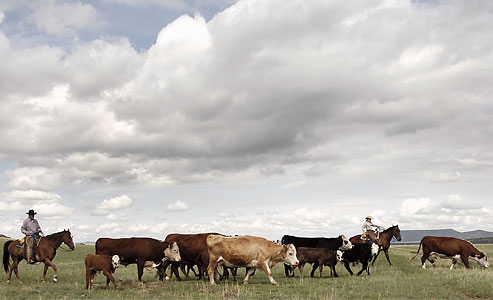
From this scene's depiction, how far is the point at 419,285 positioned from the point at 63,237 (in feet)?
54.4

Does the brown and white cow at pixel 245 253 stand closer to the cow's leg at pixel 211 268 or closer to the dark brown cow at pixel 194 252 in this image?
the cow's leg at pixel 211 268

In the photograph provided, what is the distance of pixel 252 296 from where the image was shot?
14453mm

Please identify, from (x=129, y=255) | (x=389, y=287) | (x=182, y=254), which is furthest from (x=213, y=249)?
(x=389, y=287)

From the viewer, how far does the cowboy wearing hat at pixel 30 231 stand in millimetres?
20820

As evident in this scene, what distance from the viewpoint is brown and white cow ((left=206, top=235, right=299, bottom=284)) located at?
683 inches

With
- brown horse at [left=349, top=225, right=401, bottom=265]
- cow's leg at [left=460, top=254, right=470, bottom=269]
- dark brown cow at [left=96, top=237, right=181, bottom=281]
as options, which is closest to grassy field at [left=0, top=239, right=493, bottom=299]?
dark brown cow at [left=96, top=237, right=181, bottom=281]

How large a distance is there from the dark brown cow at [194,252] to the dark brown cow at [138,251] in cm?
68

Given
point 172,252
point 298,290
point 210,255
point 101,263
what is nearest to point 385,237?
point 298,290

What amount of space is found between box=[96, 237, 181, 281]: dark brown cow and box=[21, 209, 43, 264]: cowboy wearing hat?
4.07 meters

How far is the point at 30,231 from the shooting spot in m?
21.1

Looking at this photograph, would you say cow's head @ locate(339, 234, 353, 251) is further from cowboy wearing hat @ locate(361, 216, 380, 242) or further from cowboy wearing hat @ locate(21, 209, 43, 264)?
cowboy wearing hat @ locate(21, 209, 43, 264)

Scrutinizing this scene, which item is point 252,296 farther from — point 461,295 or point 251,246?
point 461,295

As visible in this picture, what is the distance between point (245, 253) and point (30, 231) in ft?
36.0

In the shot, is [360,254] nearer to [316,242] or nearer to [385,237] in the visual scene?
[316,242]
